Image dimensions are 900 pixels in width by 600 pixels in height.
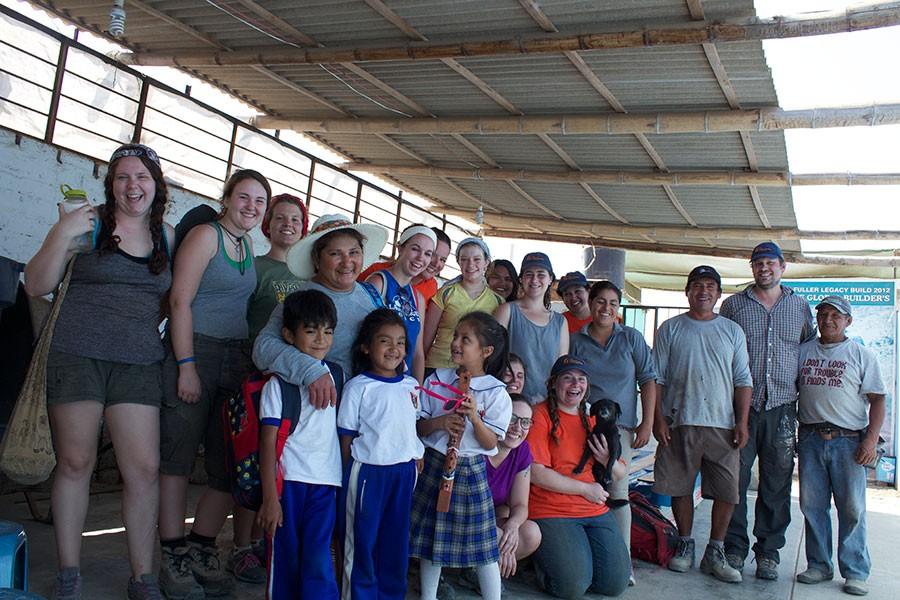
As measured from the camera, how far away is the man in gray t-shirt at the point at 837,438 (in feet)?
13.2

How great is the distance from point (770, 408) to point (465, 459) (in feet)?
6.85

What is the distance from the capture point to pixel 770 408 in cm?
414

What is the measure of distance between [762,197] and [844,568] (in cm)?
687

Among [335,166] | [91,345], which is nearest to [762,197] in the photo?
[335,166]

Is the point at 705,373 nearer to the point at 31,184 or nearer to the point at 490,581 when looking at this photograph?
the point at 490,581

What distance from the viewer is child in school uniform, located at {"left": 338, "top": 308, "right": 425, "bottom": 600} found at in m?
2.66

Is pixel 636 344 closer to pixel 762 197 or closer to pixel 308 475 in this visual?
pixel 308 475

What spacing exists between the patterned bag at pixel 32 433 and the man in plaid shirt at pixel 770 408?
3.50 meters

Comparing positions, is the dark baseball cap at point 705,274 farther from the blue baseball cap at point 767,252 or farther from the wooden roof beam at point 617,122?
the wooden roof beam at point 617,122

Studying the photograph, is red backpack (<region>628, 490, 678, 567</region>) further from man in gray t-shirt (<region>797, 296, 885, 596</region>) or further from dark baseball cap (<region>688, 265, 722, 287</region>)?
dark baseball cap (<region>688, 265, 722, 287</region>)

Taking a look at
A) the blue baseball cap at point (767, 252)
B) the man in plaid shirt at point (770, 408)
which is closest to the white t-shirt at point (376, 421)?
the man in plaid shirt at point (770, 408)

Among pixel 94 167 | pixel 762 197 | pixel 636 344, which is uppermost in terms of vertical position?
pixel 762 197

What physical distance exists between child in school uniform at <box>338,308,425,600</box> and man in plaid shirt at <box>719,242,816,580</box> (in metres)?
2.29

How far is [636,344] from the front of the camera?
13.4 ft
